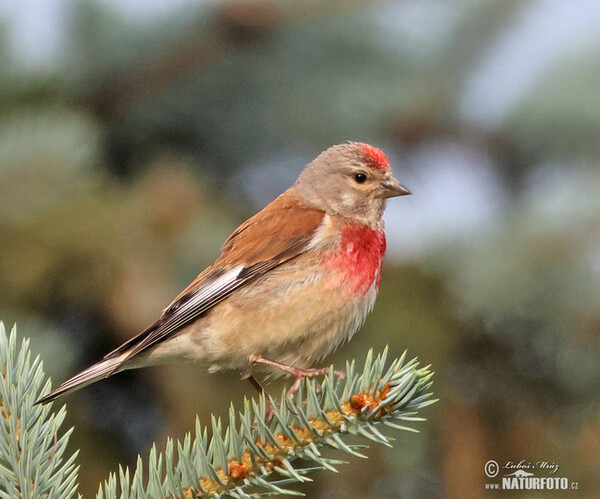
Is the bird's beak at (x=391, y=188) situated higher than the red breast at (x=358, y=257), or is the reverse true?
the bird's beak at (x=391, y=188)

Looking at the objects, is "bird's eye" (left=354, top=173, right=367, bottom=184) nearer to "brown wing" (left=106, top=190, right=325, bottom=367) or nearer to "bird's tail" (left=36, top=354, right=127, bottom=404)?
"brown wing" (left=106, top=190, right=325, bottom=367)

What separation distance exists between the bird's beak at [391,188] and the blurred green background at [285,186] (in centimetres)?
24

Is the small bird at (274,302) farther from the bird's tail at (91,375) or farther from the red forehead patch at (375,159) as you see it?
the red forehead patch at (375,159)

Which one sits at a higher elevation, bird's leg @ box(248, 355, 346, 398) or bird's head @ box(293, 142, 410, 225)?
bird's head @ box(293, 142, 410, 225)

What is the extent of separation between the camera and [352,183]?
328 centimetres

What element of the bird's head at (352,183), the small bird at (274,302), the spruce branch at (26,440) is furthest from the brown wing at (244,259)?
the spruce branch at (26,440)

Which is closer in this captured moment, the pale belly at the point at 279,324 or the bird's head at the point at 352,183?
the pale belly at the point at 279,324

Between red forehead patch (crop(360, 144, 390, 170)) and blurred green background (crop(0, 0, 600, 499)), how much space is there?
13.8 inches

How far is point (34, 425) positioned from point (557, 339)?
6.76ft

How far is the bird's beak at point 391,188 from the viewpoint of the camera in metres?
3.19

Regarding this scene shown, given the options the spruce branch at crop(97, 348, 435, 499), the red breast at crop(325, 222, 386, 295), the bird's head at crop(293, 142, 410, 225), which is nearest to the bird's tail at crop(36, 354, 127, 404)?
the spruce branch at crop(97, 348, 435, 499)

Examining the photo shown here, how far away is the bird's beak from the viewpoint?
126 inches

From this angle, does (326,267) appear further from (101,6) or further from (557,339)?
(101,6)

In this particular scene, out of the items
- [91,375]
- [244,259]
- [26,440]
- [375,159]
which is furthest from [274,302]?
[26,440]
